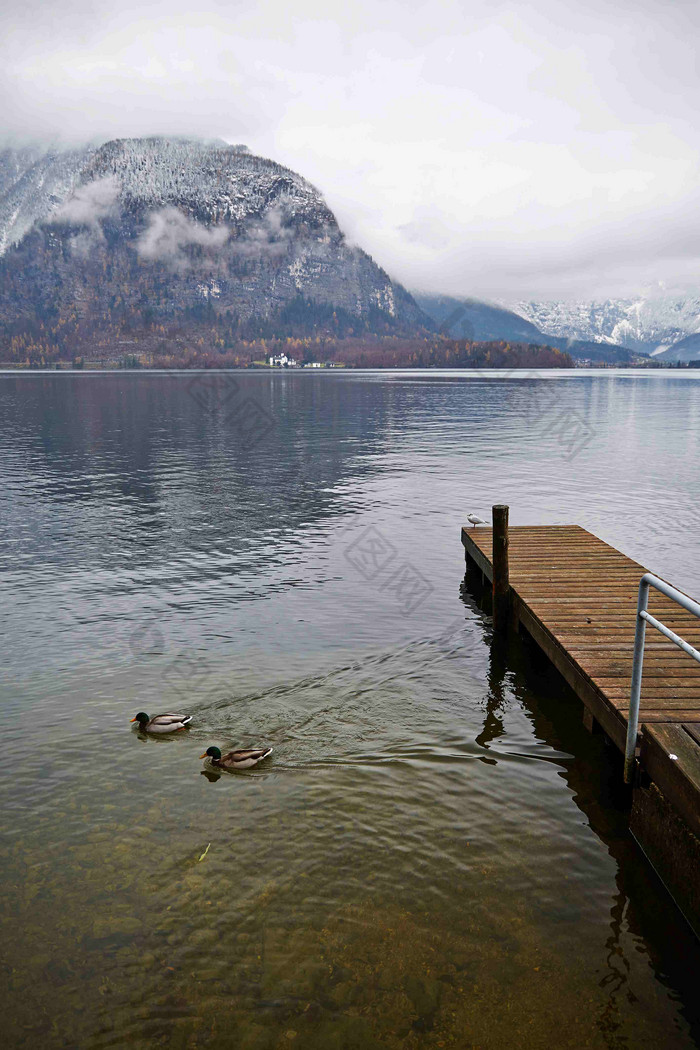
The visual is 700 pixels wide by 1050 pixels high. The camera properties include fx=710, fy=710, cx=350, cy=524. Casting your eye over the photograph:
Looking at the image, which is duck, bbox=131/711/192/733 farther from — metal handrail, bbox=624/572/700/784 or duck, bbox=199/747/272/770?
metal handrail, bbox=624/572/700/784

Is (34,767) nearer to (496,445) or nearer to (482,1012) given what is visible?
(482,1012)

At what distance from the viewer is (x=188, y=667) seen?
15.4m

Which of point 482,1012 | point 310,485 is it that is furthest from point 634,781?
point 310,485

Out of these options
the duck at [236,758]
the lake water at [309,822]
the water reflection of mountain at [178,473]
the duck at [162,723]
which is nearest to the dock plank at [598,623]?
the lake water at [309,822]

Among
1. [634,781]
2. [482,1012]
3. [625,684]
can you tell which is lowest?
[482,1012]

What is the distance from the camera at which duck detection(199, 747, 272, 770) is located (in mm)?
11305

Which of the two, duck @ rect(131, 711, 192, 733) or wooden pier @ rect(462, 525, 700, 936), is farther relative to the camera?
duck @ rect(131, 711, 192, 733)

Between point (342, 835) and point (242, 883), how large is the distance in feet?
5.10

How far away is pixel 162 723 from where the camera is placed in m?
12.4

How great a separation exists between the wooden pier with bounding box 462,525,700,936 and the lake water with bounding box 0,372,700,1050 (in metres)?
0.84

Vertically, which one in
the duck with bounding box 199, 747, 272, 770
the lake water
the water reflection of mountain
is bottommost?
the lake water

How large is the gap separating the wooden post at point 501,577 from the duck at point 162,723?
7623 millimetres

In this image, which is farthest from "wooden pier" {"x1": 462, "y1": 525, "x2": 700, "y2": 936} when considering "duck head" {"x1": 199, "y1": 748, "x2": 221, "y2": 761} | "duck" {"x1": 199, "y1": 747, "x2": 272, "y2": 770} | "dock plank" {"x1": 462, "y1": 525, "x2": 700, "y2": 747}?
"duck head" {"x1": 199, "y1": 748, "x2": 221, "y2": 761}

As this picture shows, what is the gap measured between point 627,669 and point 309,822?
212 inches
